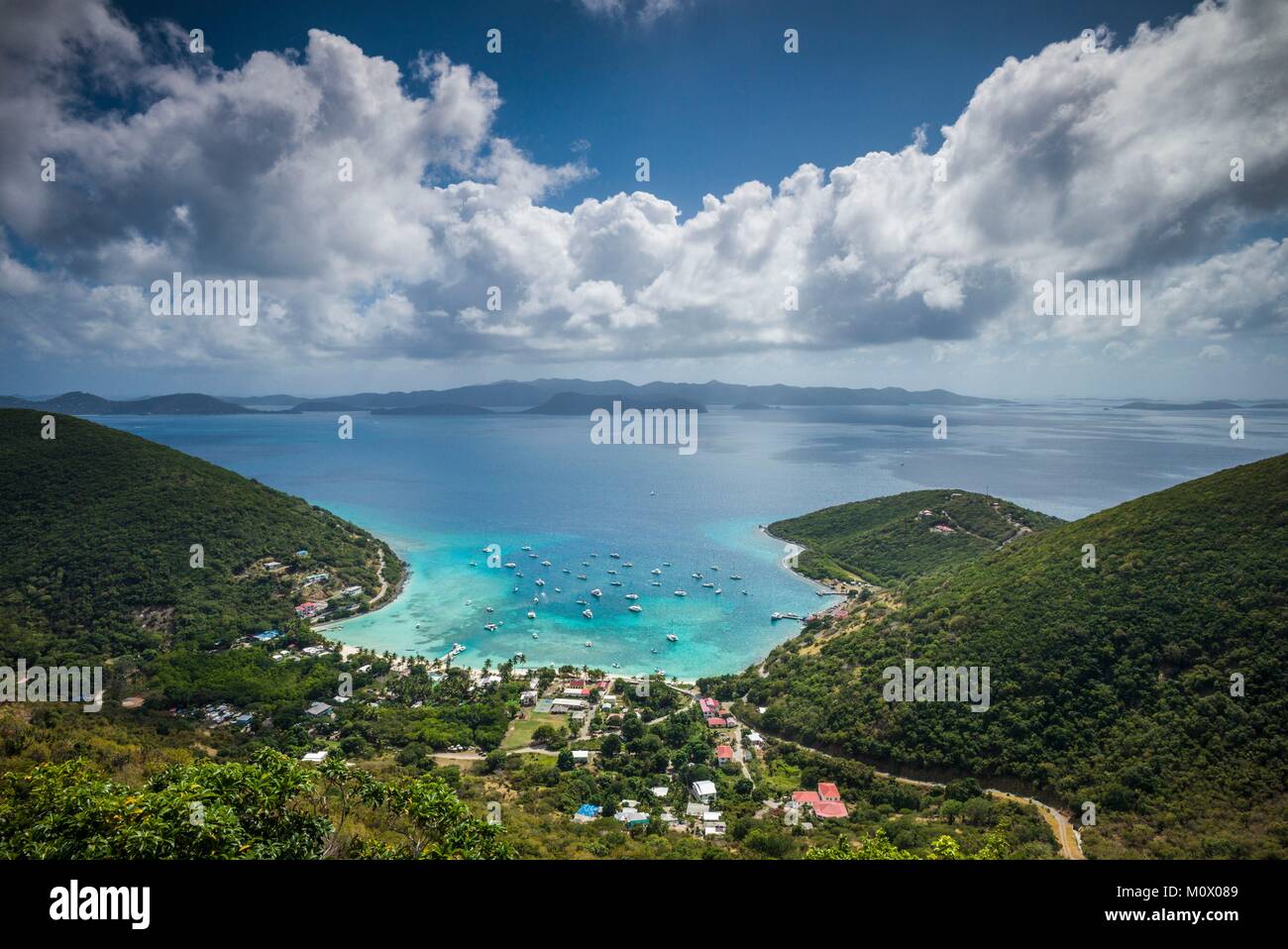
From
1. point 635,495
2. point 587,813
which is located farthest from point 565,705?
point 635,495

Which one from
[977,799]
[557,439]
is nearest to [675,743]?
[977,799]

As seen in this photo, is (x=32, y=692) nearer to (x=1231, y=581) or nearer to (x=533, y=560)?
(x=533, y=560)

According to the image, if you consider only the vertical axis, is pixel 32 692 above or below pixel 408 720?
above

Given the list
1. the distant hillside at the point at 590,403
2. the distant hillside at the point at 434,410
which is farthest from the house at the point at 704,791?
the distant hillside at the point at 434,410

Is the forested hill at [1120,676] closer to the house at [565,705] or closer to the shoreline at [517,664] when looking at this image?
the shoreline at [517,664]

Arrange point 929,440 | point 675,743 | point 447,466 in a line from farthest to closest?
point 929,440, point 447,466, point 675,743

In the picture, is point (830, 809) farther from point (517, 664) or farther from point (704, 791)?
point (517, 664)
